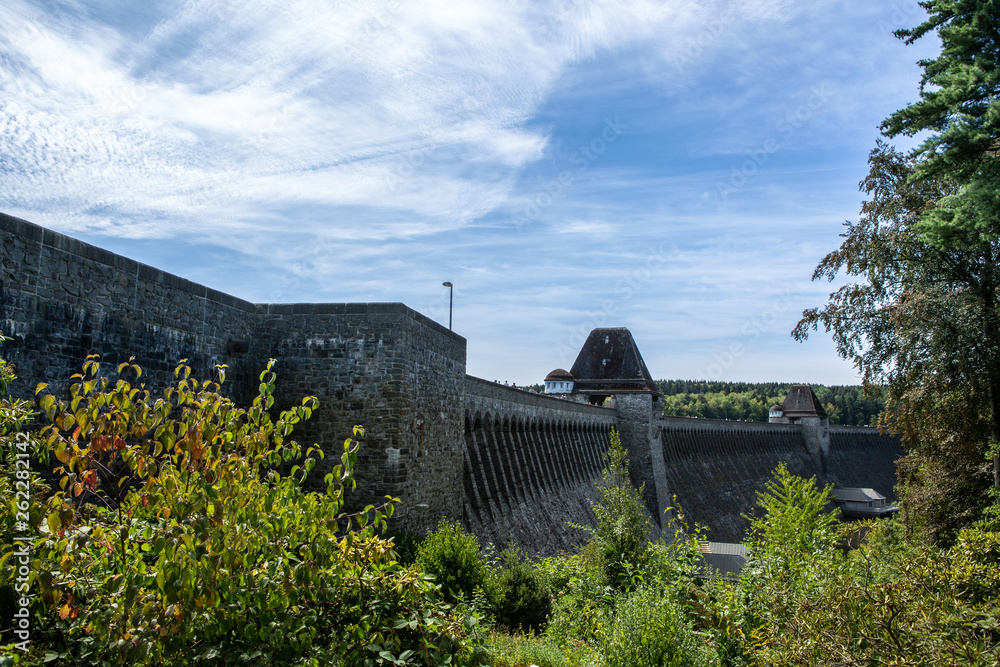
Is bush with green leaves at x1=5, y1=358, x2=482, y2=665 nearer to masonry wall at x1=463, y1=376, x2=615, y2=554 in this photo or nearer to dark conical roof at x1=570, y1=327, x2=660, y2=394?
masonry wall at x1=463, y1=376, x2=615, y2=554

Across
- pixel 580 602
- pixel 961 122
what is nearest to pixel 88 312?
pixel 580 602

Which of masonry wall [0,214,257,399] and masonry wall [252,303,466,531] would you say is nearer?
masonry wall [0,214,257,399]

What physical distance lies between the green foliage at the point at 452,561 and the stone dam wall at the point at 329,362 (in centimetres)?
59

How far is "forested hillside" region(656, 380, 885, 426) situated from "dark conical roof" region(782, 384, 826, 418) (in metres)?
22.1

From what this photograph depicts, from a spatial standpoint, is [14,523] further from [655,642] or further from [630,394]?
[630,394]

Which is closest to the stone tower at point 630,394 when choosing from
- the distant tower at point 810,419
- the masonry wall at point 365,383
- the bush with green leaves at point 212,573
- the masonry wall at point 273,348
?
the masonry wall at point 273,348

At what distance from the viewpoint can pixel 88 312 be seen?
755 centimetres

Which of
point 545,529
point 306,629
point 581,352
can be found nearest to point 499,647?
point 306,629

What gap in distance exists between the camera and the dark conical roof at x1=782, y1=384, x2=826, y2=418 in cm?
6750

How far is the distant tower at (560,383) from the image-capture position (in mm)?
39438

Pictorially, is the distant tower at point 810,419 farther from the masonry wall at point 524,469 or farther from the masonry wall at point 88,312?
the masonry wall at point 88,312

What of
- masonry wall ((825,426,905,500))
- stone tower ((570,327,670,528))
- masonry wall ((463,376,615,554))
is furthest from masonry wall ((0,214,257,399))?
masonry wall ((825,426,905,500))

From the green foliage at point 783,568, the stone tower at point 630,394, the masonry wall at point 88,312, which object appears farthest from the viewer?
the stone tower at point 630,394

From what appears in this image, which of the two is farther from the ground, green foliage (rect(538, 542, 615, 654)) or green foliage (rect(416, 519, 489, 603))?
green foliage (rect(416, 519, 489, 603))
